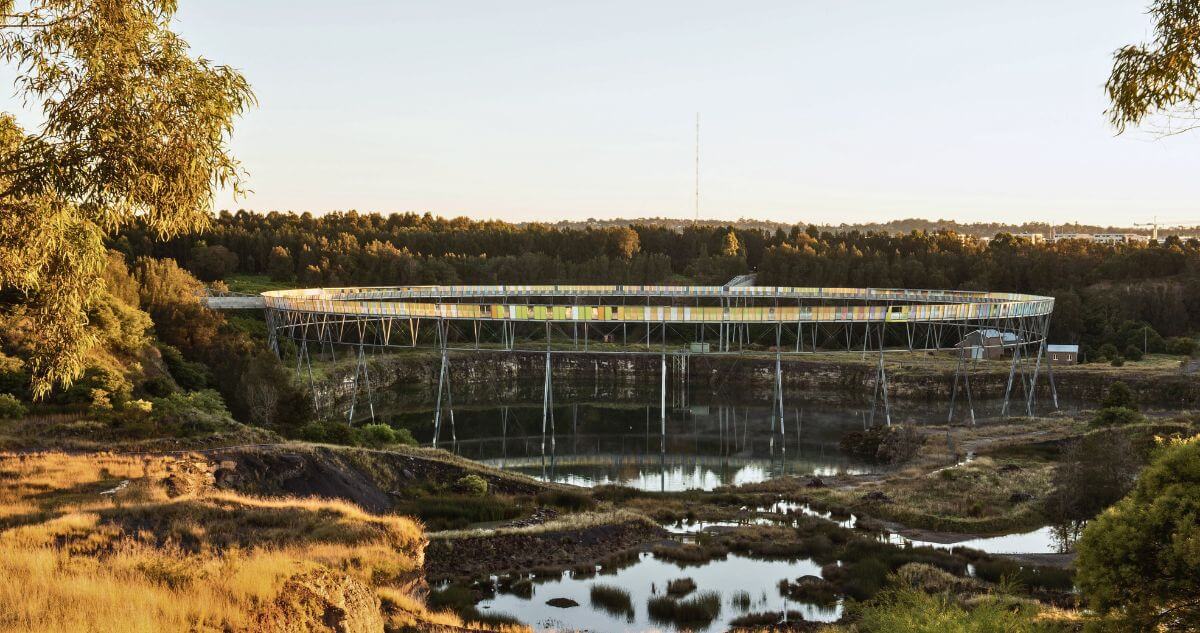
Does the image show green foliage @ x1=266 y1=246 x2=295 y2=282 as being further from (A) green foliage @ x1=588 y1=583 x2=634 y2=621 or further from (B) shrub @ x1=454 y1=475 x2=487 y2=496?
(A) green foliage @ x1=588 y1=583 x2=634 y2=621

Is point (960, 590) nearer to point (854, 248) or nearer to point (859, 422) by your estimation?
point (859, 422)

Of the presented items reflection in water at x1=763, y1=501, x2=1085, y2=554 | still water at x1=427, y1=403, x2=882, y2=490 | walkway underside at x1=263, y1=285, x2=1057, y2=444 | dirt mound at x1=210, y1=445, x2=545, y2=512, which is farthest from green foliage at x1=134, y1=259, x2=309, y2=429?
reflection in water at x1=763, y1=501, x2=1085, y2=554

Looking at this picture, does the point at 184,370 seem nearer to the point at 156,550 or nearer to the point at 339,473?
the point at 339,473

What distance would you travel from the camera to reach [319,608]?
10242 millimetres

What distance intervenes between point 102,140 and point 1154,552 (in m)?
15.2

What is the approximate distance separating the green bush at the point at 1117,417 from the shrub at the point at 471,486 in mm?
28943

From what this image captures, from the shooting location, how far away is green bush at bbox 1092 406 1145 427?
4225 centimetres

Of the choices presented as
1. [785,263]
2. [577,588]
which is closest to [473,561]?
[577,588]

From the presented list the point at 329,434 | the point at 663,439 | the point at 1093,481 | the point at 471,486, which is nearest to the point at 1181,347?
the point at 663,439

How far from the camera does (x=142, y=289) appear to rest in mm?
56750

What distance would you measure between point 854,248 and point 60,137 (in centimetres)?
10027

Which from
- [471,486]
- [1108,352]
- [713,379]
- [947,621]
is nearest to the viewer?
[947,621]

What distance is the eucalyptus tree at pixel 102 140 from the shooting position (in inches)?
573

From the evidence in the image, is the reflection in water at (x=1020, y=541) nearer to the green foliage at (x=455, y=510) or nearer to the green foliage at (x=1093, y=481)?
the green foliage at (x=1093, y=481)
